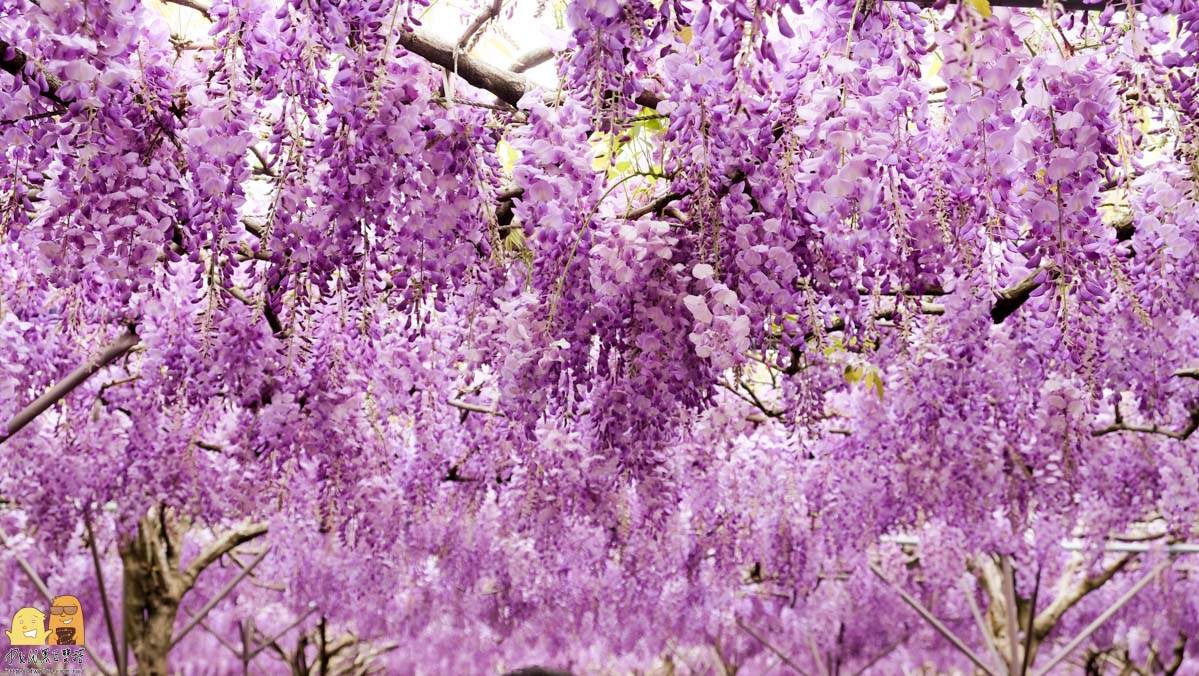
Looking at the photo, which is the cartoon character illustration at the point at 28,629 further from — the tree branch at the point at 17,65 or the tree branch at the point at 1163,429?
the tree branch at the point at 1163,429

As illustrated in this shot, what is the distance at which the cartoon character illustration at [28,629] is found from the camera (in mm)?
3385

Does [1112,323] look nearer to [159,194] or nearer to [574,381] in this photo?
[574,381]

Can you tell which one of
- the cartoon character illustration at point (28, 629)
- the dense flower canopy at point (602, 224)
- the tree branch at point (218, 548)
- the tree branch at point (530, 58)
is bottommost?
the cartoon character illustration at point (28, 629)

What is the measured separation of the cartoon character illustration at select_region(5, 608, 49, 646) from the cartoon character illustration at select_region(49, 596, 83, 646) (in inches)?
1.7

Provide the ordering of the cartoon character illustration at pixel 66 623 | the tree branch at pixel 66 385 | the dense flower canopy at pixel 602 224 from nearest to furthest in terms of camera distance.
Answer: the dense flower canopy at pixel 602 224 < the cartoon character illustration at pixel 66 623 < the tree branch at pixel 66 385

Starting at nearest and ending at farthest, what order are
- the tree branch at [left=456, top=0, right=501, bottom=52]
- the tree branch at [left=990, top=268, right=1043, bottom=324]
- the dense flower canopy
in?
the dense flower canopy → the tree branch at [left=456, top=0, right=501, bottom=52] → the tree branch at [left=990, top=268, right=1043, bottom=324]

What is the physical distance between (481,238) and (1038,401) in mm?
4114

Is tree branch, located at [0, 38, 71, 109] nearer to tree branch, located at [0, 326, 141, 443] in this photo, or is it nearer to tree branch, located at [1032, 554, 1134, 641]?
tree branch, located at [0, 326, 141, 443]

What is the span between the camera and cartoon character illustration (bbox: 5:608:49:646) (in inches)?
133

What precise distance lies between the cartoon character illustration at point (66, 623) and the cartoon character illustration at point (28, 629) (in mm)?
44

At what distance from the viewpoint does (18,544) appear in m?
9.33

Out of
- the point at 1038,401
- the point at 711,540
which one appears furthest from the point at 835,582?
the point at 1038,401

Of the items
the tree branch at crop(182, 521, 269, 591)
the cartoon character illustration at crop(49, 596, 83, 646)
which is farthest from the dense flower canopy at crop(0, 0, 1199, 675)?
the tree branch at crop(182, 521, 269, 591)

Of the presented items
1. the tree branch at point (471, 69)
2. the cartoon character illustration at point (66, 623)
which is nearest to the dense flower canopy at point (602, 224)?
the tree branch at point (471, 69)
